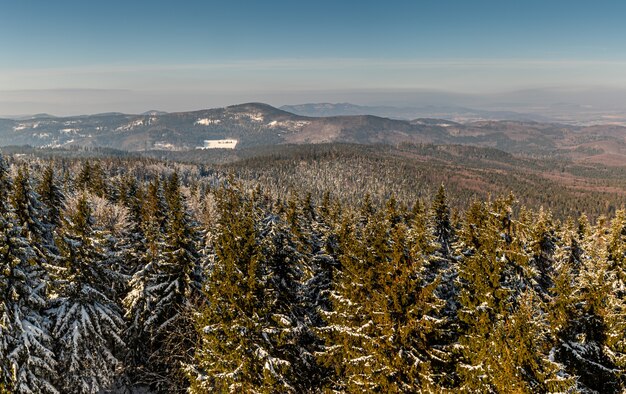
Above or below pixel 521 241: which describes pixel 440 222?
below

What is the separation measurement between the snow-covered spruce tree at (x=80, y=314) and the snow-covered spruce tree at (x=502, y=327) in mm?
Answer: 20603

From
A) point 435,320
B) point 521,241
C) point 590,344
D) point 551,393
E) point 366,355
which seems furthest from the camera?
point 521,241

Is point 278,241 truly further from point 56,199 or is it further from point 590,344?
point 56,199

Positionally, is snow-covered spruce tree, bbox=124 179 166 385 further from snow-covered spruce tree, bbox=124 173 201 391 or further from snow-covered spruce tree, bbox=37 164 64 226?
snow-covered spruce tree, bbox=37 164 64 226

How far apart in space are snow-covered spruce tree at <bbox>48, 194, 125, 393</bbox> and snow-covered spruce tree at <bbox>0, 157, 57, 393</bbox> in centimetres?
151

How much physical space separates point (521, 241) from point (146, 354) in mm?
27368

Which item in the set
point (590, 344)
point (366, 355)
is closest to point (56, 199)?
point (366, 355)

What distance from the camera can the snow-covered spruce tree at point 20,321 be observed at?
18391 millimetres

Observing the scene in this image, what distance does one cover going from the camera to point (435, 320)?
16016 millimetres

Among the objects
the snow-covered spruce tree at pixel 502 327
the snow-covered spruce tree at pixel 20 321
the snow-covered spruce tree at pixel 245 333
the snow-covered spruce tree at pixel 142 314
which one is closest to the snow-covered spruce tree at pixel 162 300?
the snow-covered spruce tree at pixel 142 314

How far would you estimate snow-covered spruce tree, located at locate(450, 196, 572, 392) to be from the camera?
14.0 meters

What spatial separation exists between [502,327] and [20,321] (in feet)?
75.6

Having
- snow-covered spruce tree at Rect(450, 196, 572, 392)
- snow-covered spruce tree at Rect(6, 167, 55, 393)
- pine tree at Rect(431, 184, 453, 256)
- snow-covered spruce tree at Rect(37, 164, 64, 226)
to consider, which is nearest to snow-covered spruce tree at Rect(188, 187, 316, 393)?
snow-covered spruce tree at Rect(6, 167, 55, 393)

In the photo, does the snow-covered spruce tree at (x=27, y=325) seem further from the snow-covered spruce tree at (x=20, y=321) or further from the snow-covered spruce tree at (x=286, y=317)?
the snow-covered spruce tree at (x=286, y=317)
